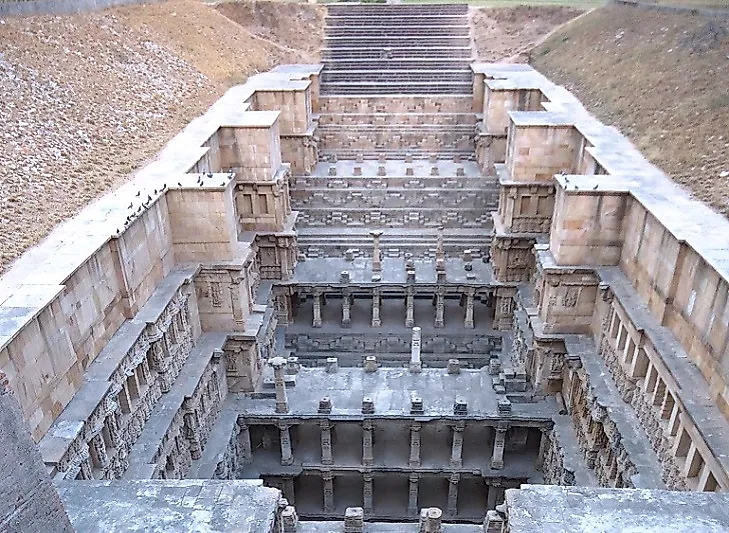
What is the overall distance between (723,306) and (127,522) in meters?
11.6

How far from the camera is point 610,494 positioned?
9383 millimetres

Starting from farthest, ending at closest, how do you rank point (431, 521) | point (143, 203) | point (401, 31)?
point (401, 31), point (143, 203), point (431, 521)

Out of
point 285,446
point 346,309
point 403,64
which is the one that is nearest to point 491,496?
point 285,446

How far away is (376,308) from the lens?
77.7 feet

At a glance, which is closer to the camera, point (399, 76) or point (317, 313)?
point (317, 313)

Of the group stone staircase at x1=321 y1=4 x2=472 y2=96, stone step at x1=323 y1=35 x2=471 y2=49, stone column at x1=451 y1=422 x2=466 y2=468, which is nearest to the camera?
stone column at x1=451 y1=422 x2=466 y2=468

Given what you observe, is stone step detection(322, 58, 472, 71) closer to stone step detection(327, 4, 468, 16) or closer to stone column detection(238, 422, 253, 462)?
stone step detection(327, 4, 468, 16)

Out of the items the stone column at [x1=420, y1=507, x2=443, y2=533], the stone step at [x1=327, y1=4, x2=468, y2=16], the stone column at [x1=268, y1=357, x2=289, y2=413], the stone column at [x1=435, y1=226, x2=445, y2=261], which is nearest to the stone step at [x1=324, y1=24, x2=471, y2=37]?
the stone step at [x1=327, y1=4, x2=468, y2=16]

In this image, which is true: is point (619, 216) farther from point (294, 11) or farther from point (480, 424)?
point (294, 11)

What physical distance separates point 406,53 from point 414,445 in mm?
26949

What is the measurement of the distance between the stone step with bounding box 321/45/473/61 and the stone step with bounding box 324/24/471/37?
71.7 inches

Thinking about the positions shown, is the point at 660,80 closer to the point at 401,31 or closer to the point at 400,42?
the point at 400,42

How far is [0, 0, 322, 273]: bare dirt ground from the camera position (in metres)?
17.5

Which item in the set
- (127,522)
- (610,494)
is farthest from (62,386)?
(610,494)
